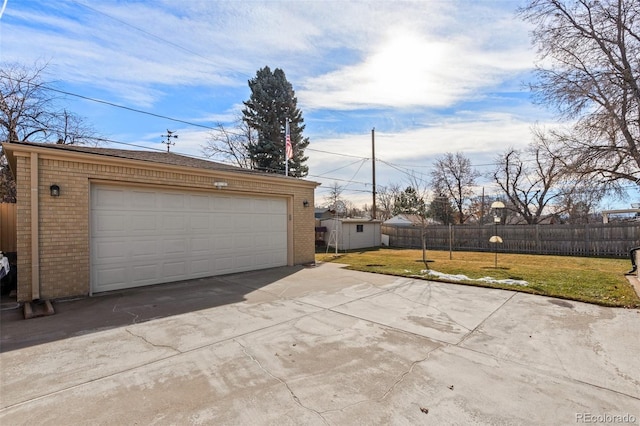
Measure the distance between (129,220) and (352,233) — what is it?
14.4 metres

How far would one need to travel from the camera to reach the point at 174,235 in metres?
7.51

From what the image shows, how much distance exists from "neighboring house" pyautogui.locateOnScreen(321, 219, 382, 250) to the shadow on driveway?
1158 cm

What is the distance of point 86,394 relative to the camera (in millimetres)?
2627

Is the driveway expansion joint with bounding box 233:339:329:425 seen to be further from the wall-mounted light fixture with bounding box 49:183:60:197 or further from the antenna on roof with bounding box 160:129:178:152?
the antenna on roof with bounding box 160:129:178:152

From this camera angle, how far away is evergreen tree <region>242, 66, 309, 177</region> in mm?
23172

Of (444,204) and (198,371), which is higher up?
(444,204)

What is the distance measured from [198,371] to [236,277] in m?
5.16

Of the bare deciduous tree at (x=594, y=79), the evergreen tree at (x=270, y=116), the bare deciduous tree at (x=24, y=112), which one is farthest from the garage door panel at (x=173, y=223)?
the evergreen tree at (x=270, y=116)

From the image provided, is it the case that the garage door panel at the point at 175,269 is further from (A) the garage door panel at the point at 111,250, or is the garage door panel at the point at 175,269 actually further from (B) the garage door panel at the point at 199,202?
Result: (B) the garage door panel at the point at 199,202

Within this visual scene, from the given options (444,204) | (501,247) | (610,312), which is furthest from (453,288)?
(444,204)

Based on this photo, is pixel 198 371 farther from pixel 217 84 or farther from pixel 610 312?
pixel 217 84

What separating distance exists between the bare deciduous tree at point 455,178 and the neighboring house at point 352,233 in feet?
36.4

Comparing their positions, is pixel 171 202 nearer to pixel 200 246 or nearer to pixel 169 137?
pixel 200 246

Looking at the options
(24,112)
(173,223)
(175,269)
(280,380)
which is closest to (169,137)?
(24,112)
